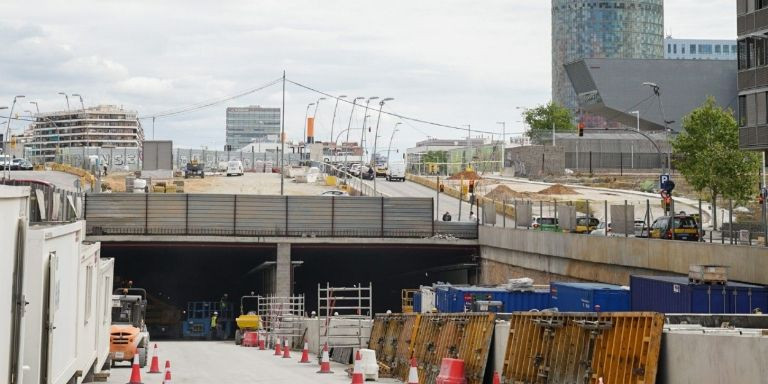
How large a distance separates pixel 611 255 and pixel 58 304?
3930cm

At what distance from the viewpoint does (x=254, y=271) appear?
88438mm

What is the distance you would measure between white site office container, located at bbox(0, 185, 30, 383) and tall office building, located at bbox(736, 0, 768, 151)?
151 feet

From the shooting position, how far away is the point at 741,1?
54500mm

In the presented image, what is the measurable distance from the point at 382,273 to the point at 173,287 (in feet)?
56.3

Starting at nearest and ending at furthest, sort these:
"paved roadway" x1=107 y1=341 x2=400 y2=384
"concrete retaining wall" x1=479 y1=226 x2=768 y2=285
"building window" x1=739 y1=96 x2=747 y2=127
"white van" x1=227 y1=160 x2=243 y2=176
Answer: "paved roadway" x1=107 y1=341 x2=400 y2=384 < "concrete retaining wall" x1=479 y1=226 x2=768 y2=285 < "building window" x1=739 y1=96 x2=747 y2=127 < "white van" x1=227 y1=160 x2=243 y2=176

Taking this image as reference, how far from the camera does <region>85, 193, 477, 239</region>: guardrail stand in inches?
2960

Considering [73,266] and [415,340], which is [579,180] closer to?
[415,340]

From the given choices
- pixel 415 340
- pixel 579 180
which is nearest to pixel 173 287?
pixel 579 180

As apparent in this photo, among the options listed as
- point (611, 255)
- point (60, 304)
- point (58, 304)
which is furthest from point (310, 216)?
point (58, 304)

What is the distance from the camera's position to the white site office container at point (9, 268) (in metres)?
10.6

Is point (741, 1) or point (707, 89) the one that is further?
point (707, 89)

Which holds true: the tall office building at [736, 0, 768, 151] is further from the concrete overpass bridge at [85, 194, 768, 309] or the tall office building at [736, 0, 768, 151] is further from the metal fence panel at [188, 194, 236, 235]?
the metal fence panel at [188, 194, 236, 235]

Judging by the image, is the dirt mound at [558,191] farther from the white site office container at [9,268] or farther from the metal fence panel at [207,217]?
the white site office container at [9,268]

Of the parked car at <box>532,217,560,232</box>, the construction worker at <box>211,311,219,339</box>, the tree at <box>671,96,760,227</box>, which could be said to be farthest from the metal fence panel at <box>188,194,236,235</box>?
the tree at <box>671,96,760,227</box>
